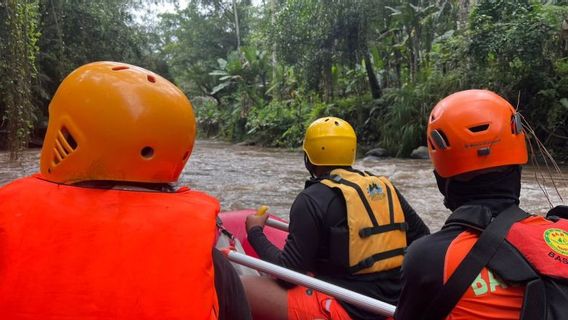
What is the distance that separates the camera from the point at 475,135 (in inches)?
49.0

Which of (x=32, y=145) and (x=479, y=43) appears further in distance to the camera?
(x=32, y=145)

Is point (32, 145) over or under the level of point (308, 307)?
under

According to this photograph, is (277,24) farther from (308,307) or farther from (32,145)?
(308,307)

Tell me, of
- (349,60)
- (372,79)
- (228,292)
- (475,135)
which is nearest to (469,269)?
(475,135)

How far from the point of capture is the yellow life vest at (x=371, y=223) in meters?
2.01

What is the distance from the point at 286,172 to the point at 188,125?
27.8ft

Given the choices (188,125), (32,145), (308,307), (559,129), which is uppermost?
(188,125)

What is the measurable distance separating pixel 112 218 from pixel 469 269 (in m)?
0.78

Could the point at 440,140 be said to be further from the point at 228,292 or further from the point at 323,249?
the point at 323,249

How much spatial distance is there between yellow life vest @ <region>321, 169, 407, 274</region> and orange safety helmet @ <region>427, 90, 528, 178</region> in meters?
0.73

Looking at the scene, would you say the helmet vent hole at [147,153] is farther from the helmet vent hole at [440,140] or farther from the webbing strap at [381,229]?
the webbing strap at [381,229]

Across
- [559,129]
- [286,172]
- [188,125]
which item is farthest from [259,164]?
[188,125]

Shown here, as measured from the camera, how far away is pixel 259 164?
37.0ft

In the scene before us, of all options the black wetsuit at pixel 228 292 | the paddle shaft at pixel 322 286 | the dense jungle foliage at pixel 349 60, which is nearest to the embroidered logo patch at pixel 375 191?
the paddle shaft at pixel 322 286
